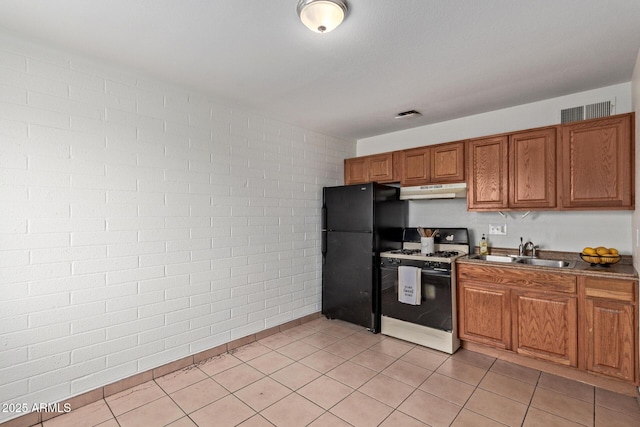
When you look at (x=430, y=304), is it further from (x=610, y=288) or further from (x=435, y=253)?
(x=610, y=288)

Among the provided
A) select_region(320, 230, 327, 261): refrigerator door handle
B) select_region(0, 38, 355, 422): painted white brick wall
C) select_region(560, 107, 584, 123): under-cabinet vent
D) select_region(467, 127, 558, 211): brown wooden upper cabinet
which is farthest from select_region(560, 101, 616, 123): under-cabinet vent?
select_region(0, 38, 355, 422): painted white brick wall

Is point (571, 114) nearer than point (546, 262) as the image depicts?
Yes

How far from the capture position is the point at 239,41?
207 centimetres

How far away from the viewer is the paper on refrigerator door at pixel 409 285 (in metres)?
3.26

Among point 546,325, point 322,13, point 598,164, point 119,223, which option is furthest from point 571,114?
point 119,223

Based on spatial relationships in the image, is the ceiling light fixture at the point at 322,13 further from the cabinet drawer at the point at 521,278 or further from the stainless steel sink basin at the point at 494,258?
the stainless steel sink basin at the point at 494,258

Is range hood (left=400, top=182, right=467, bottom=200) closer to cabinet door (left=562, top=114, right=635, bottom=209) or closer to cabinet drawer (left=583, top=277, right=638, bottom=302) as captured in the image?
cabinet door (left=562, top=114, right=635, bottom=209)

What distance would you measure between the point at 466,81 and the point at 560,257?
6.38 feet

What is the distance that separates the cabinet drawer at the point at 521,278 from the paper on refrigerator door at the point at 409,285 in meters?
0.42

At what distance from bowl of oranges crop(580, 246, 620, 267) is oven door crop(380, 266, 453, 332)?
1.13 metres

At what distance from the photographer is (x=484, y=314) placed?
300cm

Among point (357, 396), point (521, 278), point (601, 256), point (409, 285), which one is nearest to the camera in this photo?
point (357, 396)

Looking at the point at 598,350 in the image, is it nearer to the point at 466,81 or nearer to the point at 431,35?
the point at 466,81

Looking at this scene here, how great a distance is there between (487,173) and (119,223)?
3.41 m
